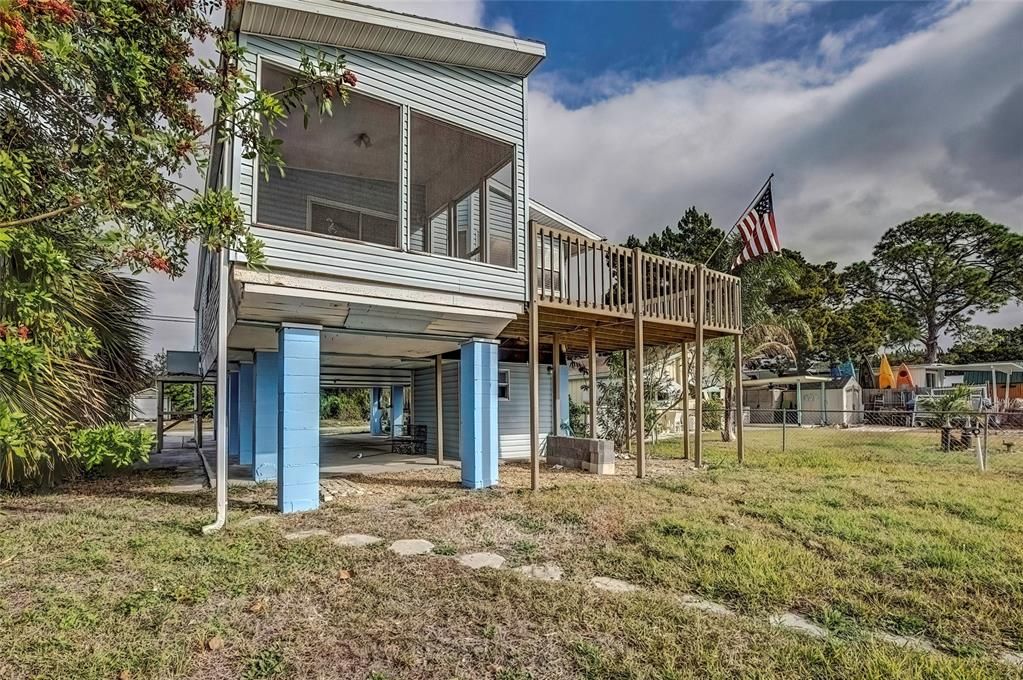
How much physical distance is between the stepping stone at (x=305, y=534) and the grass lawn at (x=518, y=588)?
0.14 meters

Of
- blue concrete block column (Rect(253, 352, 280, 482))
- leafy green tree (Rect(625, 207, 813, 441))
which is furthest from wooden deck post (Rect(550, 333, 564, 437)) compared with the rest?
leafy green tree (Rect(625, 207, 813, 441))

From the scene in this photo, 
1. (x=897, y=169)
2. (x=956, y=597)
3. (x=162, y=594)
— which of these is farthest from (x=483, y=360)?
(x=897, y=169)

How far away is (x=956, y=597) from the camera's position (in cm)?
362

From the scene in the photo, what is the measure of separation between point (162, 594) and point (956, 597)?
5460 mm

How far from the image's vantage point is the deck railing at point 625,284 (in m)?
8.30

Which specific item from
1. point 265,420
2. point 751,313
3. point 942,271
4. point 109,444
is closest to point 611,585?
point 109,444

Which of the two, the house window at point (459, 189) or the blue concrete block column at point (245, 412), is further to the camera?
the blue concrete block column at point (245, 412)

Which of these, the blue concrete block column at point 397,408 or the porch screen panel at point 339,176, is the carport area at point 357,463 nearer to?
the blue concrete block column at point 397,408

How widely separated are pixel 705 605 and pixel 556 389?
887 centimetres

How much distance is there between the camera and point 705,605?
357 cm

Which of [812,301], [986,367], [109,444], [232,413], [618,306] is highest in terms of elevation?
[812,301]

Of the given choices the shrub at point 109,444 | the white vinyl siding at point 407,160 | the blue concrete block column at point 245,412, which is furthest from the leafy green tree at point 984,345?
the shrub at point 109,444

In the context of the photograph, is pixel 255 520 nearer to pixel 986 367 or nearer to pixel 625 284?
pixel 625 284

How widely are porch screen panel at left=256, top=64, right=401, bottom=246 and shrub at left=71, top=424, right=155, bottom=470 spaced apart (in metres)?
4.63
